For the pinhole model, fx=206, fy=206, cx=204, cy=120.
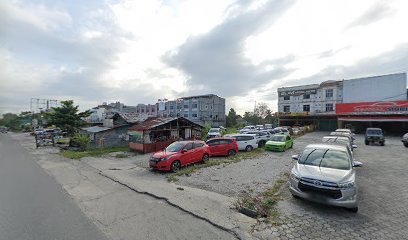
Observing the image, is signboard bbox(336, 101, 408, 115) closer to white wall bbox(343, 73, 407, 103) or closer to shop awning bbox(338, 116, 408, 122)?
shop awning bbox(338, 116, 408, 122)

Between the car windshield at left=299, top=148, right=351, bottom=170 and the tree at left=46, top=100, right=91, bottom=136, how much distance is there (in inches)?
1212

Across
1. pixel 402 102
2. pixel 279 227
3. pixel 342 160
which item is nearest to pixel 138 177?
pixel 279 227

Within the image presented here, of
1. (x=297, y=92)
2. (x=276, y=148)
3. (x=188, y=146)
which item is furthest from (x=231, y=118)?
(x=188, y=146)

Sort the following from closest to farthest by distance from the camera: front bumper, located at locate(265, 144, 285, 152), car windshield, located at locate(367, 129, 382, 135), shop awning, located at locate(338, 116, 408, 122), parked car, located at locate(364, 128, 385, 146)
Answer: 1. front bumper, located at locate(265, 144, 285, 152)
2. parked car, located at locate(364, 128, 385, 146)
3. car windshield, located at locate(367, 129, 382, 135)
4. shop awning, located at locate(338, 116, 408, 122)

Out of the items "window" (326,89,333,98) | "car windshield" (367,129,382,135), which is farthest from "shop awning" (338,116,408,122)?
"car windshield" (367,129,382,135)

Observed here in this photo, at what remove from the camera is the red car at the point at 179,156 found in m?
10.9

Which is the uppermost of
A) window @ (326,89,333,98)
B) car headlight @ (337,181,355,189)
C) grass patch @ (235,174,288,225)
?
window @ (326,89,333,98)

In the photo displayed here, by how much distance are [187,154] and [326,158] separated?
7215 mm

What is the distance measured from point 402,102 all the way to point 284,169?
111ft

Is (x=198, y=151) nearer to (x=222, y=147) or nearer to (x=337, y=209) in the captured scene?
(x=222, y=147)

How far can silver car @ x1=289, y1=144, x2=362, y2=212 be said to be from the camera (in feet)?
17.6

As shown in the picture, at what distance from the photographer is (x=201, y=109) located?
66.6 metres

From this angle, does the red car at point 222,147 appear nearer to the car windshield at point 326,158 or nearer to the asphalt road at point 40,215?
the car windshield at point 326,158

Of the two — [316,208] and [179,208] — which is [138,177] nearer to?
[179,208]
